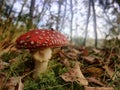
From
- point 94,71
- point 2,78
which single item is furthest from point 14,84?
point 94,71

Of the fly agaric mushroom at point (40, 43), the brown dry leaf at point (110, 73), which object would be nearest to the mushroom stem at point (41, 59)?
the fly agaric mushroom at point (40, 43)

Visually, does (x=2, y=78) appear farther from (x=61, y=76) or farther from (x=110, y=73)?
(x=110, y=73)

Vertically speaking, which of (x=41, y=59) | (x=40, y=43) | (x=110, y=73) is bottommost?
(x=110, y=73)

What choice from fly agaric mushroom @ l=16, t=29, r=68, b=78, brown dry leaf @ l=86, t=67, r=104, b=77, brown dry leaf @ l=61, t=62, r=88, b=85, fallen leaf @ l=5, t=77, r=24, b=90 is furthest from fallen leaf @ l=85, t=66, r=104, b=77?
fallen leaf @ l=5, t=77, r=24, b=90

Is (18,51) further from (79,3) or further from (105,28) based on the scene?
(105,28)

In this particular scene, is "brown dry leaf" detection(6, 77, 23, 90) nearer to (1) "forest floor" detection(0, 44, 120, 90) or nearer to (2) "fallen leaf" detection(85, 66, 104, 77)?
(1) "forest floor" detection(0, 44, 120, 90)

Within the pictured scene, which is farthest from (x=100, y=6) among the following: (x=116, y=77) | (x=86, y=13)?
(x=116, y=77)

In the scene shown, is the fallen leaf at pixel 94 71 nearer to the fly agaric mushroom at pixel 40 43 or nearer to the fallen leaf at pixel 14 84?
the fly agaric mushroom at pixel 40 43

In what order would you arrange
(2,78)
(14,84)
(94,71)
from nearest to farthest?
(14,84) < (2,78) < (94,71)
